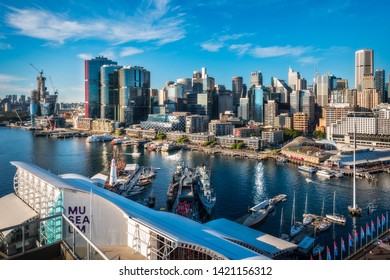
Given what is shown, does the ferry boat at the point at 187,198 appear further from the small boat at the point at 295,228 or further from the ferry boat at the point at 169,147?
the ferry boat at the point at 169,147

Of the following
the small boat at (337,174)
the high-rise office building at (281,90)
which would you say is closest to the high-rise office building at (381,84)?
the high-rise office building at (281,90)

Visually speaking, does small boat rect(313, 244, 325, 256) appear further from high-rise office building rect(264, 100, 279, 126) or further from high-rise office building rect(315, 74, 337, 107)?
high-rise office building rect(315, 74, 337, 107)

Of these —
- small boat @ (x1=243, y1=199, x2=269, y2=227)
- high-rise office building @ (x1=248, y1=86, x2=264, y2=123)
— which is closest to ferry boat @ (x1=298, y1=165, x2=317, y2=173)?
small boat @ (x1=243, y1=199, x2=269, y2=227)

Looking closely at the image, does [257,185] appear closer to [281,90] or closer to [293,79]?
[281,90]

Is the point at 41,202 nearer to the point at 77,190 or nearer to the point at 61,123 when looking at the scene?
the point at 77,190
